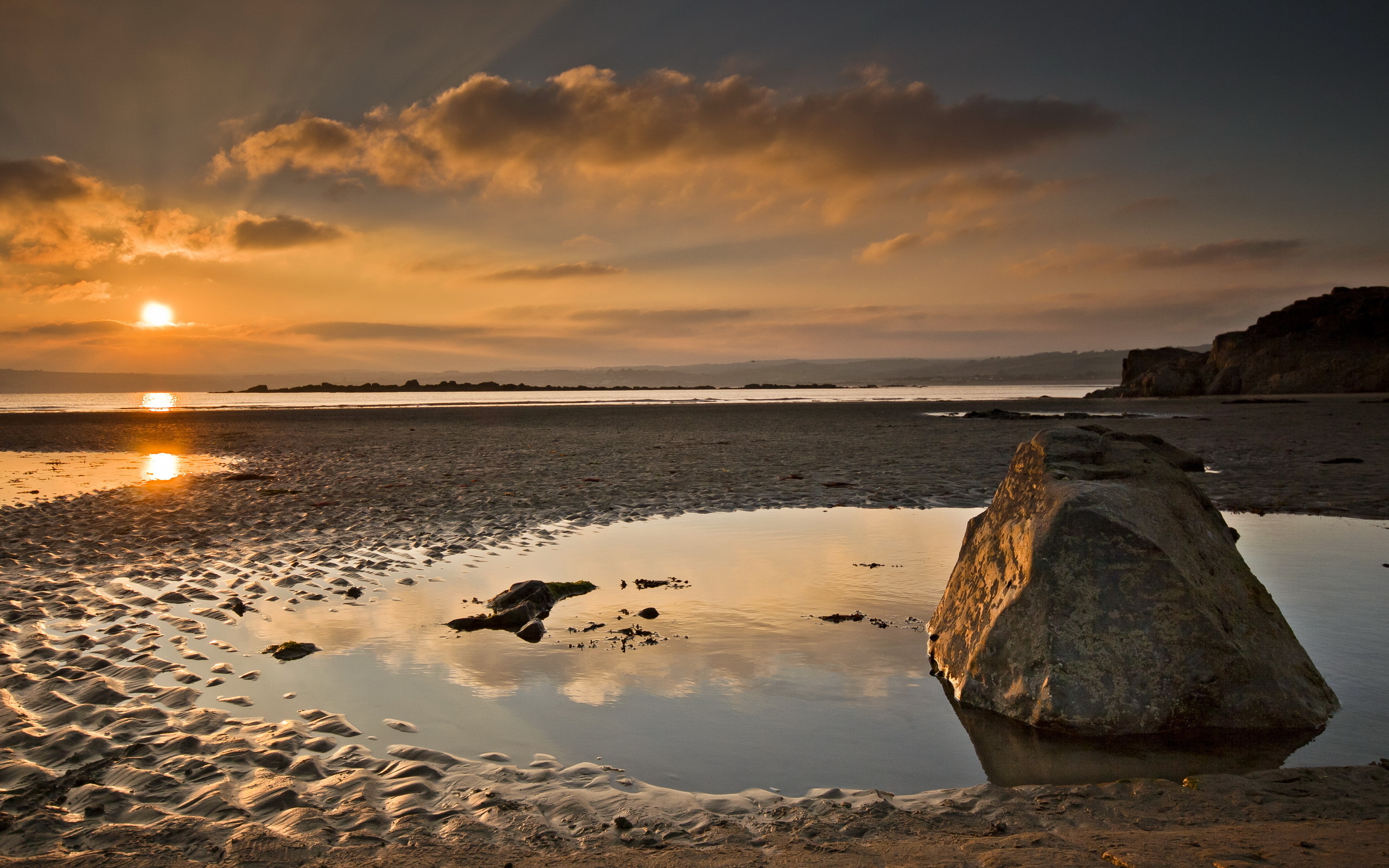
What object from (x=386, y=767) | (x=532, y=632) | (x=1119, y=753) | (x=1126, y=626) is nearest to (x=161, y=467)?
(x=532, y=632)

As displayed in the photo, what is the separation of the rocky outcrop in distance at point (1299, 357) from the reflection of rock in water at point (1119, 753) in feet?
270

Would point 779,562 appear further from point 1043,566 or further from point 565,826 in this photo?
point 565,826

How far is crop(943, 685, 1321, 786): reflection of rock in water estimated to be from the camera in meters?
4.09

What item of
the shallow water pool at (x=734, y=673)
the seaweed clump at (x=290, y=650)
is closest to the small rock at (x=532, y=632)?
the shallow water pool at (x=734, y=673)

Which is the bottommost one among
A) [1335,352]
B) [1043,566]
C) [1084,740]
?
[1084,740]

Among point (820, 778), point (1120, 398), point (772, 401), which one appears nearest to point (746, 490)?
point (820, 778)

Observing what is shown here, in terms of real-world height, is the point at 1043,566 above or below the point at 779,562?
above

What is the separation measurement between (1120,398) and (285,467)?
72.9m

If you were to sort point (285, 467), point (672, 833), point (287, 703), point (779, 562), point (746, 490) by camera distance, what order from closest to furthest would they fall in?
point (672, 833), point (287, 703), point (779, 562), point (746, 490), point (285, 467)

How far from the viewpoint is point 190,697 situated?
5.08m

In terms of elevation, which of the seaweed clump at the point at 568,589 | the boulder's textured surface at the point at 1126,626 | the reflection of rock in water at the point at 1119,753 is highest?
the boulder's textured surface at the point at 1126,626

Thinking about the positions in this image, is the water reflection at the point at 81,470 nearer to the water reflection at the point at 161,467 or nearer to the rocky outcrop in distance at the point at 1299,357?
the water reflection at the point at 161,467

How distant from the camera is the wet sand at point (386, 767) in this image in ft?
10.6

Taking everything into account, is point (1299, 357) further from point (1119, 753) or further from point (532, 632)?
point (532, 632)
